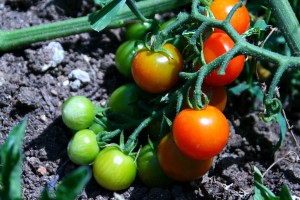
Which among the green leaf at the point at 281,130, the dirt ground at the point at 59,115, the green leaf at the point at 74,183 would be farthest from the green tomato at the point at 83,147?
the green leaf at the point at 281,130

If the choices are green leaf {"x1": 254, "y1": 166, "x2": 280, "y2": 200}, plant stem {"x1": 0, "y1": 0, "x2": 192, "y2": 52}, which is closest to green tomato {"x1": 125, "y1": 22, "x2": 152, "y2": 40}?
plant stem {"x1": 0, "y1": 0, "x2": 192, "y2": 52}

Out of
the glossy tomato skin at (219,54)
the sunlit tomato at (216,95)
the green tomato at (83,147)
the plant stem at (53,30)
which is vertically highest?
the glossy tomato skin at (219,54)

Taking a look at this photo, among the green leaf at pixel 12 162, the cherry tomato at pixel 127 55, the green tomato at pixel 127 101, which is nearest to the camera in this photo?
the green leaf at pixel 12 162

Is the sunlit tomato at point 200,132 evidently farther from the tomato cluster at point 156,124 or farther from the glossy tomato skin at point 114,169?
the glossy tomato skin at point 114,169

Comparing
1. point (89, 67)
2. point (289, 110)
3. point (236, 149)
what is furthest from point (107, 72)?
point (289, 110)

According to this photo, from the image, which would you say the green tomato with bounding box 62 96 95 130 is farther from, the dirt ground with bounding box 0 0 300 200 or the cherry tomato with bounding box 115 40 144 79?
the cherry tomato with bounding box 115 40 144 79
